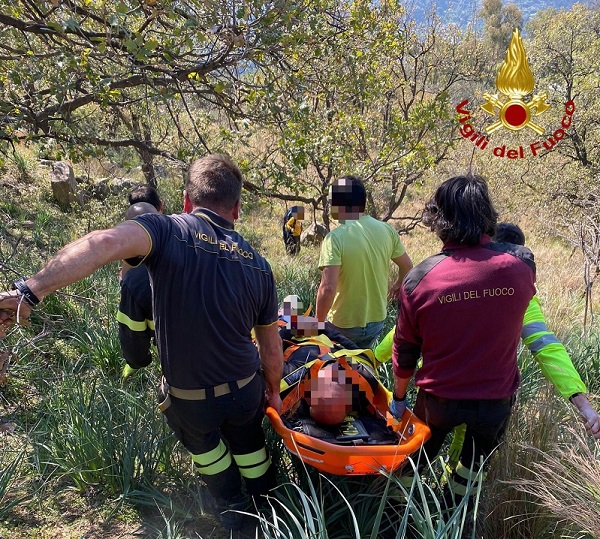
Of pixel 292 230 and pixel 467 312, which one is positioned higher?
pixel 467 312

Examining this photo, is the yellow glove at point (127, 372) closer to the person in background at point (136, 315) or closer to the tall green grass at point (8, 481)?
the person in background at point (136, 315)

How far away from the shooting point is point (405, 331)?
2098 mm

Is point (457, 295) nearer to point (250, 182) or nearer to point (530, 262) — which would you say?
point (530, 262)

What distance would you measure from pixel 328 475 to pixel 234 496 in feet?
1.68

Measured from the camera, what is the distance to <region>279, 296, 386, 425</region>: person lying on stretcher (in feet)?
8.21

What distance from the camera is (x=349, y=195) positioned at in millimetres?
3184

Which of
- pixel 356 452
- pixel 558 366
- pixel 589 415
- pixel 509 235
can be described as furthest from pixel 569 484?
pixel 509 235

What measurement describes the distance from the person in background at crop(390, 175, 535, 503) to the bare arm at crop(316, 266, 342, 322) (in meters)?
1.08

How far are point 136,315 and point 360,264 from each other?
149cm

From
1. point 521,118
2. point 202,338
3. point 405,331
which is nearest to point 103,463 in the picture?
point 202,338

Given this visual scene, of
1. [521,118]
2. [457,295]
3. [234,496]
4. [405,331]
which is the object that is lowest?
[234,496]

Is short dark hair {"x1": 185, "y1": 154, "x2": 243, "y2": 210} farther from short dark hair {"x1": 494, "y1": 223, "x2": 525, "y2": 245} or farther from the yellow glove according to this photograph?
the yellow glove

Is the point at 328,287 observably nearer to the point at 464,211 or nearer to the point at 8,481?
the point at 464,211

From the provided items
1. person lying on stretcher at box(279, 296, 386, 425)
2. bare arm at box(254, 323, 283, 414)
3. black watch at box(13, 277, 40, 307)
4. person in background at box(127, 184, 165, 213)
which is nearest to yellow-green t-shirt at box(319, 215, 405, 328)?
person lying on stretcher at box(279, 296, 386, 425)
